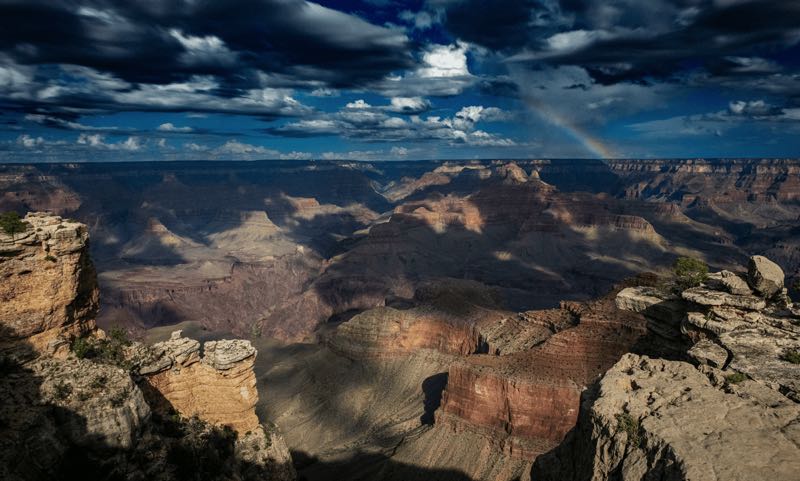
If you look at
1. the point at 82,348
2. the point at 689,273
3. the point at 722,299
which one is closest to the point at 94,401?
the point at 82,348

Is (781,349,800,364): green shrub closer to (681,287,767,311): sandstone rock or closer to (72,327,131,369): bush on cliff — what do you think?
(681,287,767,311): sandstone rock

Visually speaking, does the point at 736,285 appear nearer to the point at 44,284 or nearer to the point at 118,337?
the point at 118,337

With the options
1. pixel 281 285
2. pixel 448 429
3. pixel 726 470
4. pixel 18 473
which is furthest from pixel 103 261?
pixel 726 470

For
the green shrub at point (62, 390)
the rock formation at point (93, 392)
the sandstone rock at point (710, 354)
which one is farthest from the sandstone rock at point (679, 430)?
the green shrub at point (62, 390)

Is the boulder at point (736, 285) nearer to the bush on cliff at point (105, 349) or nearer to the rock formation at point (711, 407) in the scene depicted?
the rock formation at point (711, 407)

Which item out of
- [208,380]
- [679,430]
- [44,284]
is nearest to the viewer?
[679,430]

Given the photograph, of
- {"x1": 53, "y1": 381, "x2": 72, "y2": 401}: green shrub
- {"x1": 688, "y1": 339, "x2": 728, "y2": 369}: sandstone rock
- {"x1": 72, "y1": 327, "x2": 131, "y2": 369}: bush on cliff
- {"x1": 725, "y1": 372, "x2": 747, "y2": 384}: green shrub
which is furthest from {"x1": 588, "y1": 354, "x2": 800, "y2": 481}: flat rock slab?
{"x1": 72, "y1": 327, "x2": 131, "y2": 369}: bush on cliff

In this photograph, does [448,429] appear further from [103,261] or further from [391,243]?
[103,261]
